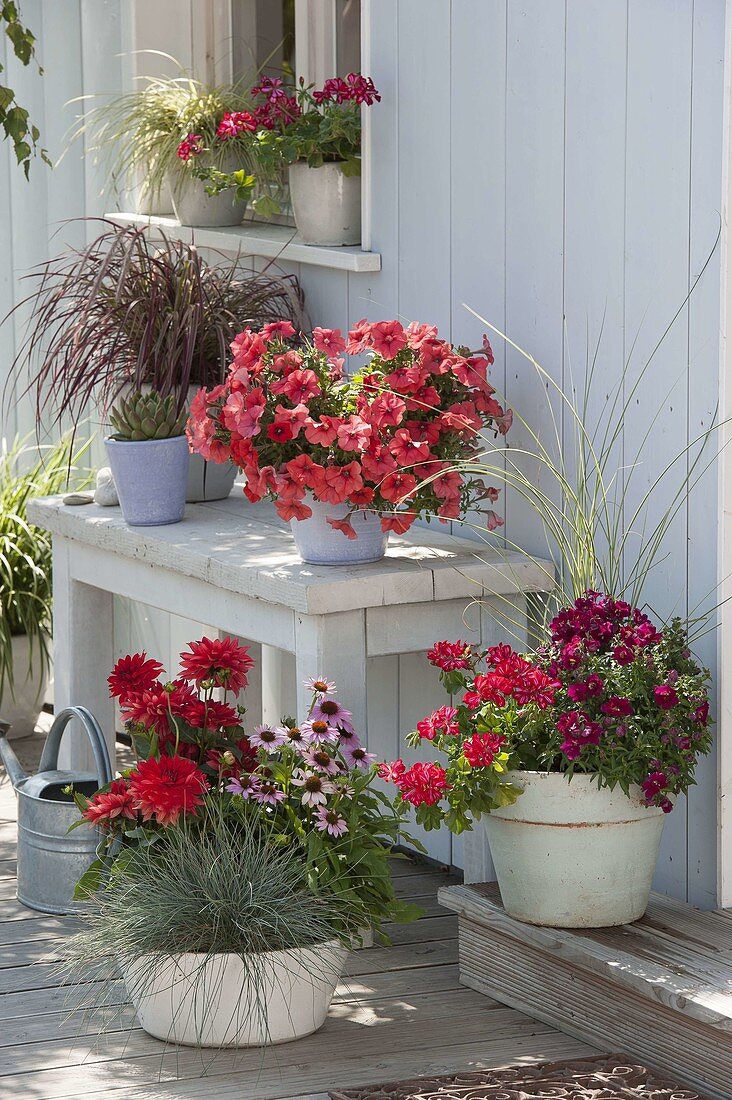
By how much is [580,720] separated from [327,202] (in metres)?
1.62

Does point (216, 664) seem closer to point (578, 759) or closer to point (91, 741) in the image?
point (91, 741)

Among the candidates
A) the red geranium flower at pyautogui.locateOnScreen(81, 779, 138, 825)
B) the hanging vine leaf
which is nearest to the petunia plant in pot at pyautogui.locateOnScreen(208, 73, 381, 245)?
the hanging vine leaf

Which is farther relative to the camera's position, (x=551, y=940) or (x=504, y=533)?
(x=504, y=533)

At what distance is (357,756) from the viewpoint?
3000mm

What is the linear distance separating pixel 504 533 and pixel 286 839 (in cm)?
94

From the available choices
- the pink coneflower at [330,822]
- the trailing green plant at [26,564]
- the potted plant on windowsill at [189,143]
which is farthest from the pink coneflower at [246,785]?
the trailing green plant at [26,564]

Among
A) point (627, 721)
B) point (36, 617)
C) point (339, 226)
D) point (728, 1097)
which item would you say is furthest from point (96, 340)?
point (728, 1097)

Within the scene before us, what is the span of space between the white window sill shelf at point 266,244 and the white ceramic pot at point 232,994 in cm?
160

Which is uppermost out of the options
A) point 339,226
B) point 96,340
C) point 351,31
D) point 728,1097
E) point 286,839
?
point 351,31

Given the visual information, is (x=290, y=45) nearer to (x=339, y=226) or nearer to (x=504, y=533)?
(x=339, y=226)

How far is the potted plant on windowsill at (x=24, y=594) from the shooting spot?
15.6ft

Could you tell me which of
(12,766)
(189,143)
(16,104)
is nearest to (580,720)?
(12,766)

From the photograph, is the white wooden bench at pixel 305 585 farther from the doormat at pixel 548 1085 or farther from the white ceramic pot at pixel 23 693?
the white ceramic pot at pixel 23 693

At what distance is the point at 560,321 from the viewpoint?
3.28m
